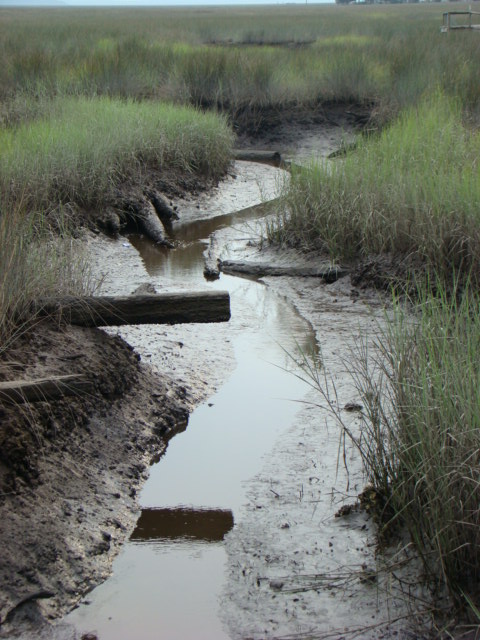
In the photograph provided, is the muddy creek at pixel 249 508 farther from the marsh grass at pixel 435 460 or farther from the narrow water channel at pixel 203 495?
the marsh grass at pixel 435 460

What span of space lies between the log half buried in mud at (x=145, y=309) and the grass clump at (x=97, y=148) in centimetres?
178

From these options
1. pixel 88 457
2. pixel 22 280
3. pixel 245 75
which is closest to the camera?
pixel 88 457

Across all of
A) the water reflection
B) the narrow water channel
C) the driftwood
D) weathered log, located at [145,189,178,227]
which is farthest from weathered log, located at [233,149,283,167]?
the water reflection

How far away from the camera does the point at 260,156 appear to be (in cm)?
1207

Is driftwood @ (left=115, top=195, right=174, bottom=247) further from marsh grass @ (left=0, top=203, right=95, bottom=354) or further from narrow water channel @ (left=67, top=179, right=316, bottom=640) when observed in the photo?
marsh grass @ (left=0, top=203, right=95, bottom=354)

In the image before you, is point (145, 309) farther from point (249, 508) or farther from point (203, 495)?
point (249, 508)

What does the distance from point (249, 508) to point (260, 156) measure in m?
8.99

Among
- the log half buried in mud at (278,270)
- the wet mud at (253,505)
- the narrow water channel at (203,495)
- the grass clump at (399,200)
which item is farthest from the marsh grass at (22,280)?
the log half buried in mud at (278,270)

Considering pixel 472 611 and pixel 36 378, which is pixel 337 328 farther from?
pixel 472 611

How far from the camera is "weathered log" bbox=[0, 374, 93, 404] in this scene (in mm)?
3420

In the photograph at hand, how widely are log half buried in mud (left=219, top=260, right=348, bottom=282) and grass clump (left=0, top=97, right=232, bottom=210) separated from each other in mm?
1543

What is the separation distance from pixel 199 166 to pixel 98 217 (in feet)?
8.53

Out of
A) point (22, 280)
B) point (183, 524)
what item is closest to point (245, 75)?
point (22, 280)

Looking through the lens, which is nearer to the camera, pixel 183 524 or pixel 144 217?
pixel 183 524
